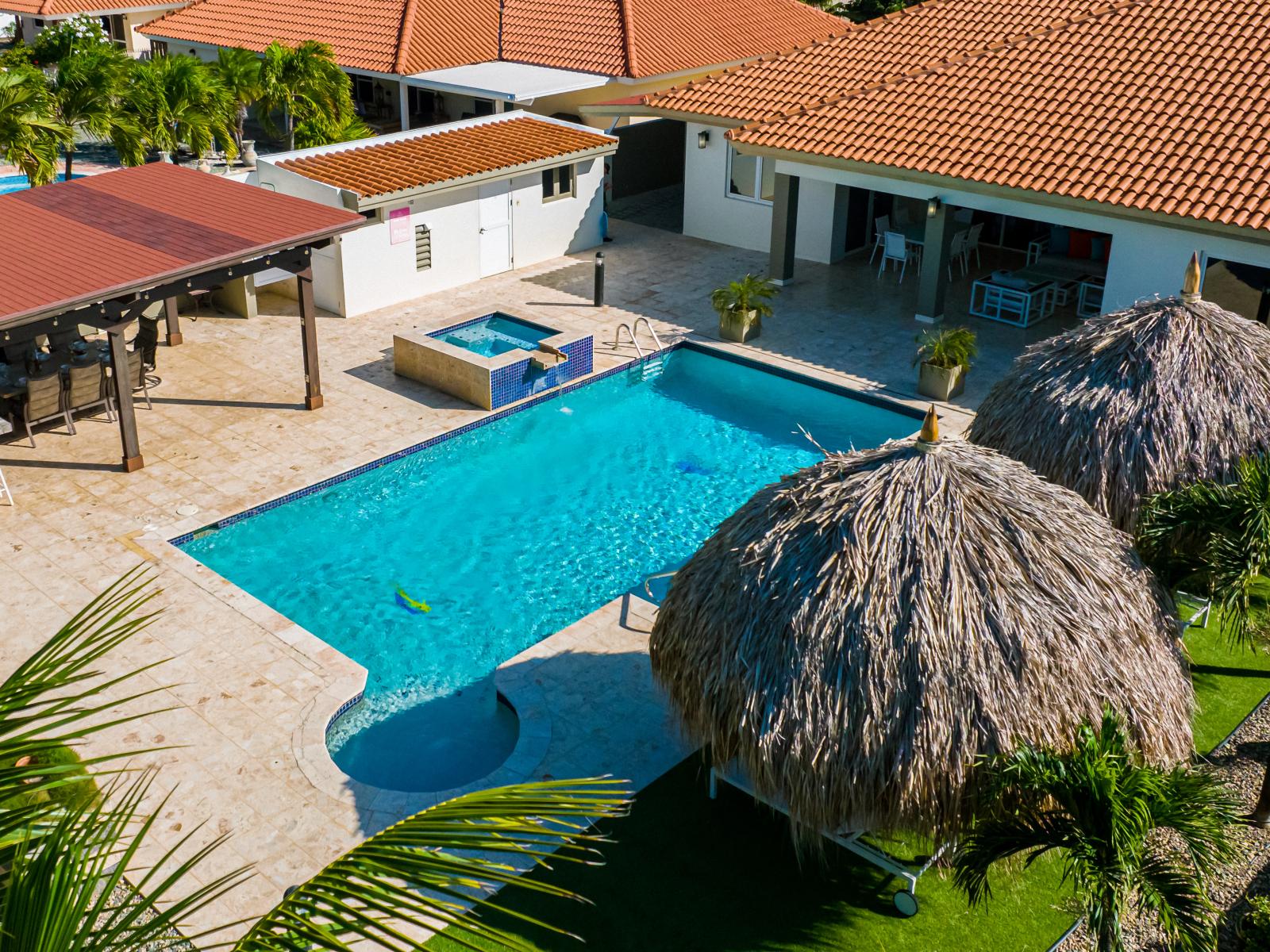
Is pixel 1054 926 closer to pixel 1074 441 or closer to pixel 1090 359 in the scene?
pixel 1074 441

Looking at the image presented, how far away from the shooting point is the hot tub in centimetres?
1984

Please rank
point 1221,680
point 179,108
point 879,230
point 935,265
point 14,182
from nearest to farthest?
point 1221,680
point 935,265
point 179,108
point 879,230
point 14,182

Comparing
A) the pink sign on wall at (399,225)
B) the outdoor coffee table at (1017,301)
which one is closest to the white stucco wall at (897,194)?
the outdoor coffee table at (1017,301)

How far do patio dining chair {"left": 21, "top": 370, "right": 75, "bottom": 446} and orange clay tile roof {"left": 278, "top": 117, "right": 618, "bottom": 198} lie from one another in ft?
20.8

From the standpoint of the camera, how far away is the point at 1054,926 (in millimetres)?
10266

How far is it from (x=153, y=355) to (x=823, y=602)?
13.4 meters

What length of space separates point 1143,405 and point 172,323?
15788 mm

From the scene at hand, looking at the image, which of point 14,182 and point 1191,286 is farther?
point 14,182

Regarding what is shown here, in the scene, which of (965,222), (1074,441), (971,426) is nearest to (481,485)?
(971,426)

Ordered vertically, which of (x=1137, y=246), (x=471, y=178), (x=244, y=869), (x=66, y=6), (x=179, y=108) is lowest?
(x=1137, y=246)

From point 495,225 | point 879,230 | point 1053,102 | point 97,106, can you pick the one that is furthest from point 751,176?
point 97,106

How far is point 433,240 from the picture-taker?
2403 cm

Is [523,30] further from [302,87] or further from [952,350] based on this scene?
[952,350]

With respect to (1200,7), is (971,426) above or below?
below
